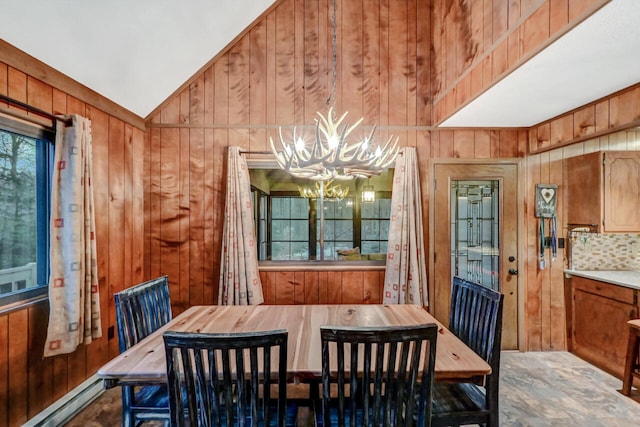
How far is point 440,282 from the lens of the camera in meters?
3.44

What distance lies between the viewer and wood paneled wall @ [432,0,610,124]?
169 centimetres

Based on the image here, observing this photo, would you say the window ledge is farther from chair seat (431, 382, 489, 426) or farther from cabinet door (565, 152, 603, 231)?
cabinet door (565, 152, 603, 231)

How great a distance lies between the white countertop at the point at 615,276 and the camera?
9.05 feet

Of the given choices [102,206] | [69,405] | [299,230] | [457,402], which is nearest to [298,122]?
[299,230]

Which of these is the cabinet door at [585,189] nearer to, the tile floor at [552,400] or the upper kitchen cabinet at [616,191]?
the upper kitchen cabinet at [616,191]

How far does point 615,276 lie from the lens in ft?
9.89

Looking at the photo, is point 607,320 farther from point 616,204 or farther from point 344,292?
point 344,292

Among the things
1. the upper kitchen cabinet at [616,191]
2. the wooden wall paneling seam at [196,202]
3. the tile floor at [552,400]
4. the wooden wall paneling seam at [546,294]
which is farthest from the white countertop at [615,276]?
the wooden wall paneling seam at [196,202]

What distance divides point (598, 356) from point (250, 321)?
3.29 metres

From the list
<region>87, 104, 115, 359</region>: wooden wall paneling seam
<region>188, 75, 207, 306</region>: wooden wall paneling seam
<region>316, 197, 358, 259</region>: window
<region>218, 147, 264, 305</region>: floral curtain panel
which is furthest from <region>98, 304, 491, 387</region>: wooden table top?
<region>316, 197, 358, 259</region>: window

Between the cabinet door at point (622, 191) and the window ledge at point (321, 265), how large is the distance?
2.12 metres

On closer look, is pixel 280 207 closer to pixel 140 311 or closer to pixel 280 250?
pixel 280 250

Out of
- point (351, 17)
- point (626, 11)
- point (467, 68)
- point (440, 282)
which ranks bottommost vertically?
point (440, 282)

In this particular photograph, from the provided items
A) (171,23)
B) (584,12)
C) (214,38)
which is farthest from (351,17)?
(584,12)
